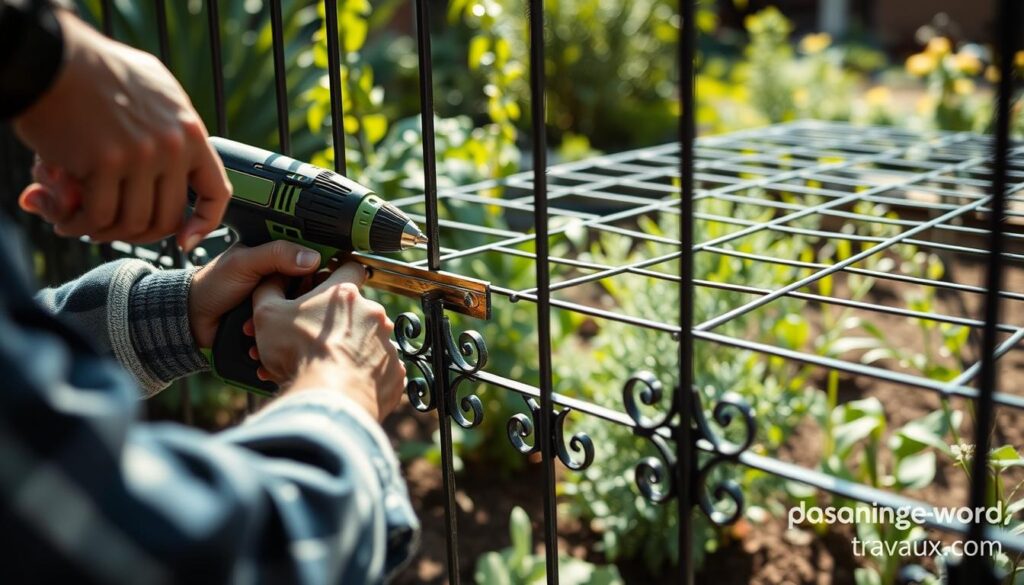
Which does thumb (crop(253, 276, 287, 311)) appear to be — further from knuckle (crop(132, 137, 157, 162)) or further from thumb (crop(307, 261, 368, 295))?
knuckle (crop(132, 137, 157, 162))

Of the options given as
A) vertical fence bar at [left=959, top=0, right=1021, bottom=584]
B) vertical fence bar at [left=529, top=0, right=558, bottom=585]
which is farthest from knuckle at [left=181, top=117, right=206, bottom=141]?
vertical fence bar at [left=959, top=0, right=1021, bottom=584]

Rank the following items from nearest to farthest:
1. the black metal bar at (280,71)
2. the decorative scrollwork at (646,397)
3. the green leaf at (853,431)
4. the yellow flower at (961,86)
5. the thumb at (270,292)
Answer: the decorative scrollwork at (646,397) → the thumb at (270,292) → the black metal bar at (280,71) → the green leaf at (853,431) → the yellow flower at (961,86)

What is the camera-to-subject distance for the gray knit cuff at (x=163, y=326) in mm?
1190

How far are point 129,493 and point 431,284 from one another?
2.24ft

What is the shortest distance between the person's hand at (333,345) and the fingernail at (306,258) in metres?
0.07

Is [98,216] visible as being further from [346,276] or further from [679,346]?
[679,346]

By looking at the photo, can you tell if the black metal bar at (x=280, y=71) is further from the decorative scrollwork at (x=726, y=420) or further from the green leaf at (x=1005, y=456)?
the green leaf at (x=1005, y=456)

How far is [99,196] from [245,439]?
0.83 ft

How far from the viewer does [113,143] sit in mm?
794

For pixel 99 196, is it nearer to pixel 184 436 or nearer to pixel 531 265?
pixel 184 436

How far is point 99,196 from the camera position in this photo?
2.67ft

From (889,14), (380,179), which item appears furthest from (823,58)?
(889,14)

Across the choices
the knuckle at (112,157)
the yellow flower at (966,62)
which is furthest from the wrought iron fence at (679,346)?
the yellow flower at (966,62)

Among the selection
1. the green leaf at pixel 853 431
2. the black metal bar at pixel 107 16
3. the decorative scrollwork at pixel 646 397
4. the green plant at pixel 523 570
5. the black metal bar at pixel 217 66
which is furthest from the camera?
the green leaf at pixel 853 431
